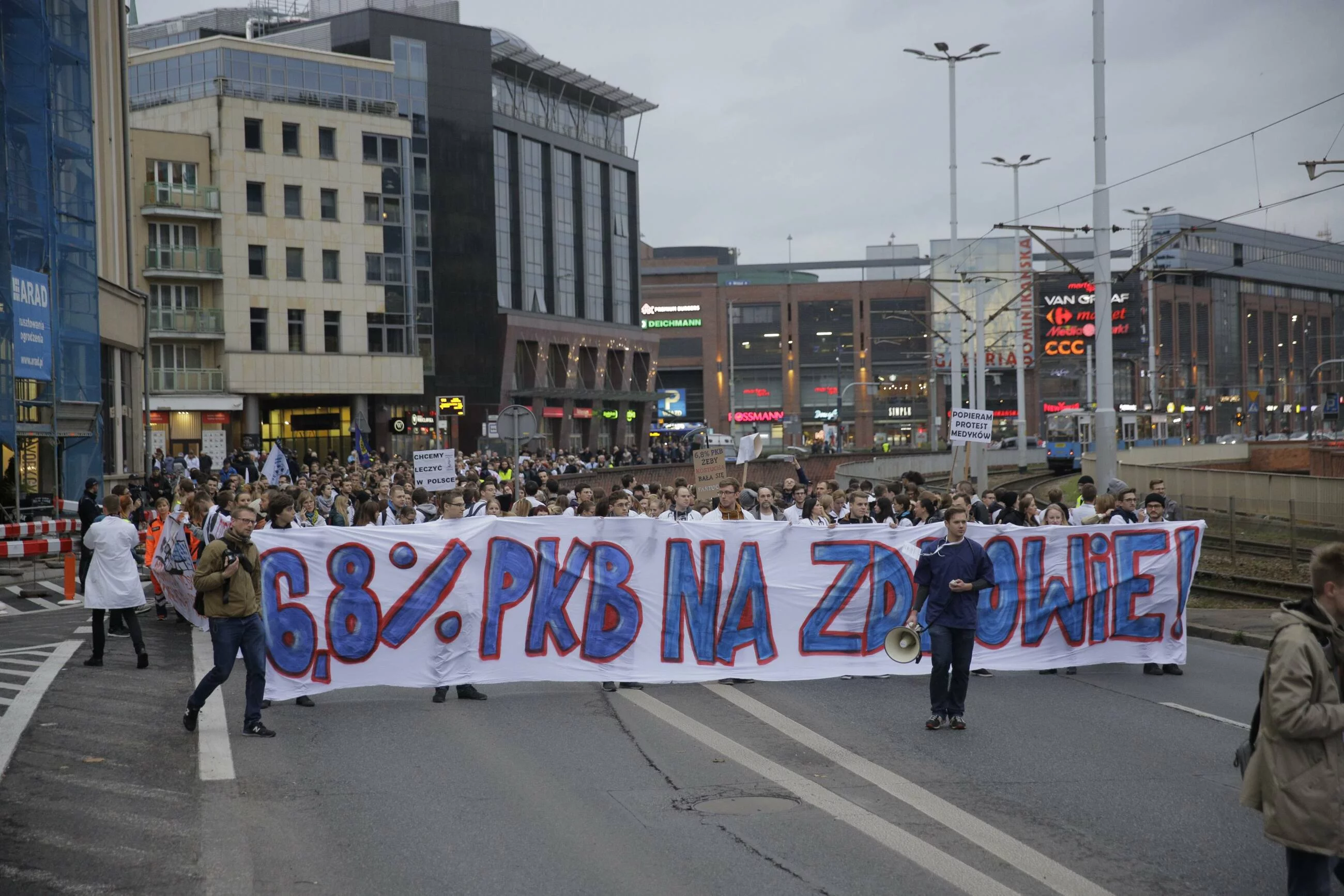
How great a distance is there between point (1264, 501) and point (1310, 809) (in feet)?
93.2

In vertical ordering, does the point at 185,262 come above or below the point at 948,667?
above

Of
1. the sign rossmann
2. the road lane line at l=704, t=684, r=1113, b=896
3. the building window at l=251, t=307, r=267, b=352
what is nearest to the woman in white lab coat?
the road lane line at l=704, t=684, r=1113, b=896

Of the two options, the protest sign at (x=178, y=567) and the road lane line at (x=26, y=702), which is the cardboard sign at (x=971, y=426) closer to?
the protest sign at (x=178, y=567)

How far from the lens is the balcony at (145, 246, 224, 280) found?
59.4 metres

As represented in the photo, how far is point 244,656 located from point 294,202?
2247 inches

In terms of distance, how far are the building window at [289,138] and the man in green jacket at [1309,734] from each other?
62663 mm

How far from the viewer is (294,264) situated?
6312cm

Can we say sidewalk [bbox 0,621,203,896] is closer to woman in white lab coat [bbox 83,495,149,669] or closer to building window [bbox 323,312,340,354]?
woman in white lab coat [bbox 83,495,149,669]

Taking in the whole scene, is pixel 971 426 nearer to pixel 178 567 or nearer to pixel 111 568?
pixel 178 567

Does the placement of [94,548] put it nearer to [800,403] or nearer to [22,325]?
[22,325]

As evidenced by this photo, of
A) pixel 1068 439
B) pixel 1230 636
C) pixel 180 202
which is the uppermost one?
pixel 180 202

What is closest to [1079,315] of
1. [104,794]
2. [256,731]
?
[256,731]

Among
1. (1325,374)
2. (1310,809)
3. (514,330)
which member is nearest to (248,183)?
(514,330)

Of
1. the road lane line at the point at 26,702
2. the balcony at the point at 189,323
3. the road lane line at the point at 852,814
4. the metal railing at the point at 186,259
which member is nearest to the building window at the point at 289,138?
the metal railing at the point at 186,259
